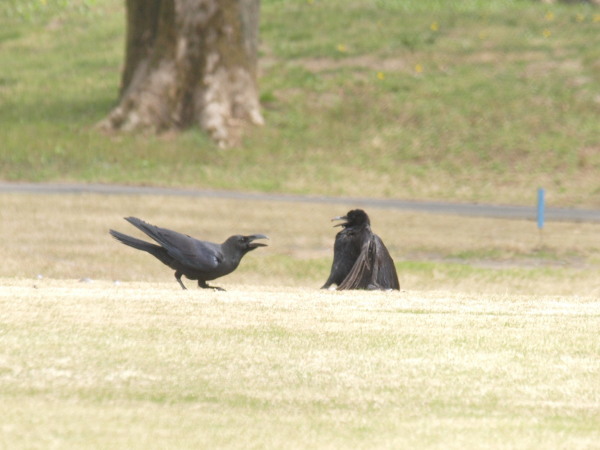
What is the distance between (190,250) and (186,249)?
0.11 feet

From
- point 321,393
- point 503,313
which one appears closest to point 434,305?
point 503,313

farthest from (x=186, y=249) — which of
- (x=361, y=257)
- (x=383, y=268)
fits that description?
(x=383, y=268)

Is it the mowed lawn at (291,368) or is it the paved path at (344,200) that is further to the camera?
the paved path at (344,200)

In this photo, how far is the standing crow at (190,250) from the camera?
9.52 metres

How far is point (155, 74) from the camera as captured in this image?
88.6 feet

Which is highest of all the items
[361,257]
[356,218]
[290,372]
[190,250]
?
[356,218]

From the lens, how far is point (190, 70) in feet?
88.8

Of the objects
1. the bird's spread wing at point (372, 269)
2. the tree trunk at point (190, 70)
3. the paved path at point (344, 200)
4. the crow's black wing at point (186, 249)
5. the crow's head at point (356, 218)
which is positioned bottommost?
the paved path at point (344, 200)

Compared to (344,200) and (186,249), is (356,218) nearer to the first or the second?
(186,249)

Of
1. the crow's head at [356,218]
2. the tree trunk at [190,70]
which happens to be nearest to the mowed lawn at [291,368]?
the crow's head at [356,218]

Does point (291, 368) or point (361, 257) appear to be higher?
point (361, 257)

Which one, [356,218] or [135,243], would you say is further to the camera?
[356,218]

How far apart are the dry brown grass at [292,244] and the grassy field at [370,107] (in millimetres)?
3272

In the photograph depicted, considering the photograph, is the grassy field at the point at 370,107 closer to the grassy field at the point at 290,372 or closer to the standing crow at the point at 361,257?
the standing crow at the point at 361,257
